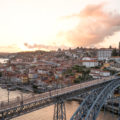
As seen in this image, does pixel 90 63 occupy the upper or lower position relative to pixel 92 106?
upper

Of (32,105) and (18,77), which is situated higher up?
(32,105)

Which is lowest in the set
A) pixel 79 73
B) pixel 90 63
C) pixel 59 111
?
pixel 79 73

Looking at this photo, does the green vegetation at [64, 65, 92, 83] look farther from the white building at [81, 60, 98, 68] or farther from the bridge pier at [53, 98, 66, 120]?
the bridge pier at [53, 98, 66, 120]

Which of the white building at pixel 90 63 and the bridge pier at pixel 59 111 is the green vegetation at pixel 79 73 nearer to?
the white building at pixel 90 63

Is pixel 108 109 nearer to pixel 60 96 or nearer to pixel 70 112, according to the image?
pixel 70 112

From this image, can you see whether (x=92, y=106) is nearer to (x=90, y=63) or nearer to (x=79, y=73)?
(x=79, y=73)

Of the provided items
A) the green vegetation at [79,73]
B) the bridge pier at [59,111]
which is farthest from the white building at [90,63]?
the bridge pier at [59,111]

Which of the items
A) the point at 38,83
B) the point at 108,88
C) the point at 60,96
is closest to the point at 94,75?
the point at 38,83

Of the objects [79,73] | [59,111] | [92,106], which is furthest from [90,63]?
[59,111]

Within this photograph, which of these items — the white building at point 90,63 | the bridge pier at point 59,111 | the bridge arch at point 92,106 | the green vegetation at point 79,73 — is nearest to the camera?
the bridge pier at point 59,111

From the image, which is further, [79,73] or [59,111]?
[79,73]

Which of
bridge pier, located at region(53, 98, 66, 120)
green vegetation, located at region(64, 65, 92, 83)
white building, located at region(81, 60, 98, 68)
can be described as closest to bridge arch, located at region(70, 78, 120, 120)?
bridge pier, located at region(53, 98, 66, 120)
